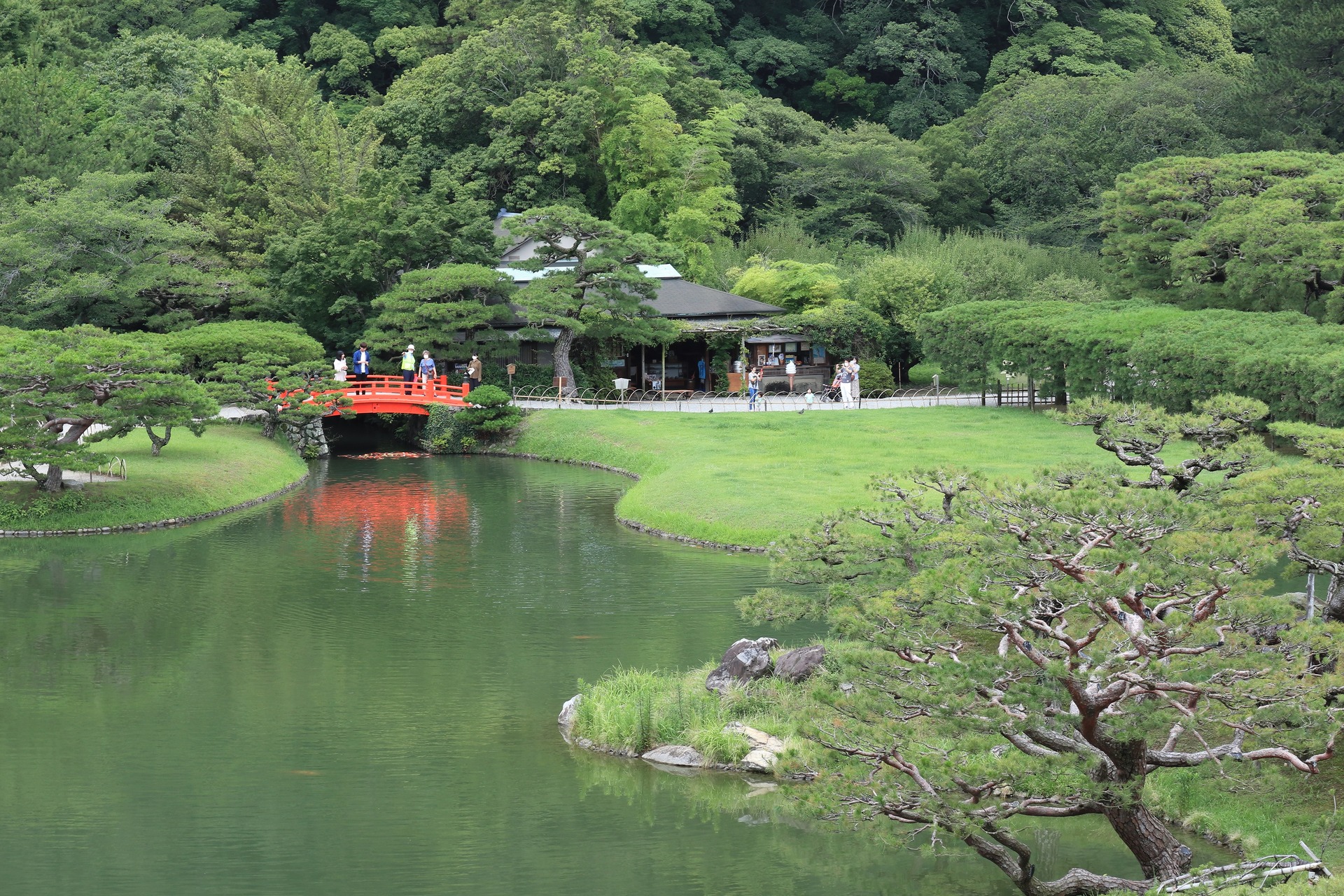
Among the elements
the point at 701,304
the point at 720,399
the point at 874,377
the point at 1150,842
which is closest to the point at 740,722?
the point at 1150,842

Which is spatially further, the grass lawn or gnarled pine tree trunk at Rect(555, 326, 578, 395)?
gnarled pine tree trunk at Rect(555, 326, 578, 395)

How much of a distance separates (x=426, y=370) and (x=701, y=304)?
1083 centimetres

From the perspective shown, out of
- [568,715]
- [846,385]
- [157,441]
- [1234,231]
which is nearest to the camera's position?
[568,715]

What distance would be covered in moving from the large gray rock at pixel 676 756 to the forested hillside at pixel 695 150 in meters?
29.0

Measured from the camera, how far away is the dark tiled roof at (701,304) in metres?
51.9

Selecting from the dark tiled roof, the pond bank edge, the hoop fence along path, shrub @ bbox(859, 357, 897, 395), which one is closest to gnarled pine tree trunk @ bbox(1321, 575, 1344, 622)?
the pond bank edge

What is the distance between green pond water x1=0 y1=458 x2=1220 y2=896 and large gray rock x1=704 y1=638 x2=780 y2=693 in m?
1.73

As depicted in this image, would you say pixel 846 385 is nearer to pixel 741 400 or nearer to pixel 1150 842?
pixel 741 400

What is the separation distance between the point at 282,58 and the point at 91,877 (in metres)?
72.1

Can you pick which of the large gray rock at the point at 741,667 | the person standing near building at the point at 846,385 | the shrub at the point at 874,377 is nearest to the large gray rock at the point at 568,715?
the large gray rock at the point at 741,667

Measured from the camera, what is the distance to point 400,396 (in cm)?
4625

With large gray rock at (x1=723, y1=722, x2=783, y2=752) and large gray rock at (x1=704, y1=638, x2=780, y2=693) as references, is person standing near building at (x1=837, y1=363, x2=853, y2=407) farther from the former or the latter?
large gray rock at (x1=723, y1=722, x2=783, y2=752)

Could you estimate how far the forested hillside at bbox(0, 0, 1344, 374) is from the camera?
47.1m

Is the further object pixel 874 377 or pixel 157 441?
pixel 874 377
